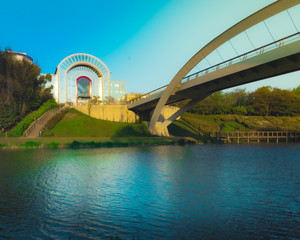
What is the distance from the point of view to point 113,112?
2355 inches

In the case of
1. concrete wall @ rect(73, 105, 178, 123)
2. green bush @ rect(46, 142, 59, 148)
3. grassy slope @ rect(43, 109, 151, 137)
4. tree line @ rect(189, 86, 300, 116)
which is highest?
tree line @ rect(189, 86, 300, 116)

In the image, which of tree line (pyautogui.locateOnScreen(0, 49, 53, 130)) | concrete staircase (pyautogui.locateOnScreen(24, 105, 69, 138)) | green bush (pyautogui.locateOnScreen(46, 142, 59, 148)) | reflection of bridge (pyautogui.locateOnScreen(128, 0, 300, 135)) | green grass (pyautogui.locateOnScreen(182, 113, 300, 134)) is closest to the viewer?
reflection of bridge (pyautogui.locateOnScreen(128, 0, 300, 135))

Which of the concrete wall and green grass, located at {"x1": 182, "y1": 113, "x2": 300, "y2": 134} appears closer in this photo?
the concrete wall

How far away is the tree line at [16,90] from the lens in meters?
49.7

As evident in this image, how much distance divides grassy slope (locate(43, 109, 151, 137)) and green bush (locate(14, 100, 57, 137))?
3802mm

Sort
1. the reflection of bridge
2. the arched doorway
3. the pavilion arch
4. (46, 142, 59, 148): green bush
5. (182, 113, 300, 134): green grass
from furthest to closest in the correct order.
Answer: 1. (182, 113, 300, 134): green grass
2. the arched doorway
3. the pavilion arch
4. (46, 142, 59, 148): green bush
5. the reflection of bridge

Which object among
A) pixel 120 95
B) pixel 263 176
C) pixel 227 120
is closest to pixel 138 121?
pixel 120 95

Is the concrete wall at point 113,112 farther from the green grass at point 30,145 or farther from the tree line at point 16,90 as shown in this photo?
the green grass at point 30,145

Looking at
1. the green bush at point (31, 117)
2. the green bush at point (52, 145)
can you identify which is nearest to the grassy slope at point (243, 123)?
the green bush at point (31, 117)

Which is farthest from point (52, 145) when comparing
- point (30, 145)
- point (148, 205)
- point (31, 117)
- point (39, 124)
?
point (148, 205)

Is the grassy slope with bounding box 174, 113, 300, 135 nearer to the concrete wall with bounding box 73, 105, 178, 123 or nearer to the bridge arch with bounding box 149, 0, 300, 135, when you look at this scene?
the concrete wall with bounding box 73, 105, 178, 123

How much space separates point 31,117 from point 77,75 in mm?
17240

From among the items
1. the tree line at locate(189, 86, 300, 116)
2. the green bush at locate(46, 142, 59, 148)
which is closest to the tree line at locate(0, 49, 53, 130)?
the green bush at locate(46, 142, 59, 148)

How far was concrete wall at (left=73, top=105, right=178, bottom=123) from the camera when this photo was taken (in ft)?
194
